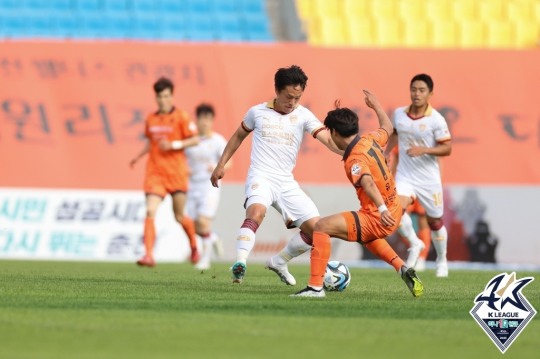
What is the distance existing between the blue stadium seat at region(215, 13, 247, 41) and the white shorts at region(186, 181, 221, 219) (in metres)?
7.18

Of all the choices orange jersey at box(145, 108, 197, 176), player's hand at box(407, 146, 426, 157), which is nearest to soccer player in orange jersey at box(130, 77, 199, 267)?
orange jersey at box(145, 108, 197, 176)

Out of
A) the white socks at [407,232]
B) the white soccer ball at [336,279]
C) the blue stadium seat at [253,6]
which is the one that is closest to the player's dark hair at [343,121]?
the white soccer ball at [336,279]

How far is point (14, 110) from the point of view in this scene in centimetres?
2166

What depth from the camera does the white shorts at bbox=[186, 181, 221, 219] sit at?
18062 millimetres

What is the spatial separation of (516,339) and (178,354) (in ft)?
7.22

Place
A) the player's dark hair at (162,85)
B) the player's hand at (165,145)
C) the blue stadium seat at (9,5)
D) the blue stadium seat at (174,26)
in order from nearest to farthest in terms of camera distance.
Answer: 1. the player's dark hair at (162,85)
2. the player's hand at (165,145)
3. the blue stadium seat at (9,5)
4. the blue stadium seat at (174,26)

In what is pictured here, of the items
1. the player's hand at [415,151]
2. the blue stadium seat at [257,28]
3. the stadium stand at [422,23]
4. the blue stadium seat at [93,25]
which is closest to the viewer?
the player's hand at [415,151]

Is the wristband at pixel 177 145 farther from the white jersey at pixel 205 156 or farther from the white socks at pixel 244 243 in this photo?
the white socks at pixel 244 243

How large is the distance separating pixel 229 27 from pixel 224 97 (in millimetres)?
3637

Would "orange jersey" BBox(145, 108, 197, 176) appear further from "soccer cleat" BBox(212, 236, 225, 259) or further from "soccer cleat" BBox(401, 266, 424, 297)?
"soccer cleat" BBox(401, 266, 424, 297)

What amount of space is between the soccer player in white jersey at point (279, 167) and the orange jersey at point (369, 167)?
3.21 feet

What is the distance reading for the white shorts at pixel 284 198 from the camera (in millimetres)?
11578

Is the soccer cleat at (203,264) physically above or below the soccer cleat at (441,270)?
below

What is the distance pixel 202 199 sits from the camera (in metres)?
18.2
